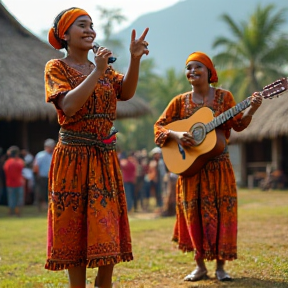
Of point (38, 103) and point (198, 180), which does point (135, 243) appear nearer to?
point (198, 180)

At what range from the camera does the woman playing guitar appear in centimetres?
539

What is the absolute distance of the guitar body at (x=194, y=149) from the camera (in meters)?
5.32

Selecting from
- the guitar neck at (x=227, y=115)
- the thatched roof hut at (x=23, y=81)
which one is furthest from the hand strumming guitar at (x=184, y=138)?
the thatched roof hut at (x=23, y=81)

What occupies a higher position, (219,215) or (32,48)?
(32,48)

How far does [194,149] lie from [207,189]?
362mm

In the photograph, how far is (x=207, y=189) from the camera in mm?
5438

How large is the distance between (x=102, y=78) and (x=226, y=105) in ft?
5.94

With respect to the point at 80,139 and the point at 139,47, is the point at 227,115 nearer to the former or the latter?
the point at 139,47

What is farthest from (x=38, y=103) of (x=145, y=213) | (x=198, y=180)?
(x=198, y=180)

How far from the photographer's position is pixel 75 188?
388cm

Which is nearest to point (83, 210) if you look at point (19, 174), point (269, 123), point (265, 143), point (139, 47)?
point (139, 47)

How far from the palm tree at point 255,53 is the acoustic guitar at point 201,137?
90.4 ft

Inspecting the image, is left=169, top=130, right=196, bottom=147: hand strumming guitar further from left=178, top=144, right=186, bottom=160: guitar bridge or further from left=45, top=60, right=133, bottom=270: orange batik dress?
left=45, top=60, right=133, bottom=270: orange batik dress

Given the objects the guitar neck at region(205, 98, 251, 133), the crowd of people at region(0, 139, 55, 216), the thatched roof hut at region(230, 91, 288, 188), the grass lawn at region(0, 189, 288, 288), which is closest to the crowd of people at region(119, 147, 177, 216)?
the crowd of people at region(0, 139, 55, 216)
